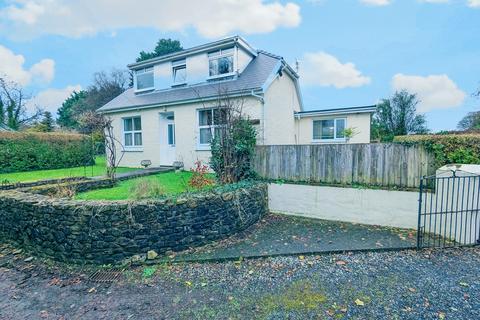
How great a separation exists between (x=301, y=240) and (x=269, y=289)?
202 centimetres

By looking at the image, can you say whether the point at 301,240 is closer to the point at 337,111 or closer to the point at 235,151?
the point at 235,151

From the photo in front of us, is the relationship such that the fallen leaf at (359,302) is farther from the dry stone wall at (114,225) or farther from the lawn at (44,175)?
the lawn at (44,175)

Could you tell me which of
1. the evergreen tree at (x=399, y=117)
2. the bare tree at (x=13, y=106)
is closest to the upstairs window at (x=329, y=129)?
the evergreen tree at (x=399, y=117)

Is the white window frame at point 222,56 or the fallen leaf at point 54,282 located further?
the white window frame at point 222,56

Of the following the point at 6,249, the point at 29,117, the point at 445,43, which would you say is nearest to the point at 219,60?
the point at 445,43

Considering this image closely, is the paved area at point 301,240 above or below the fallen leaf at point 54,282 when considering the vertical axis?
above

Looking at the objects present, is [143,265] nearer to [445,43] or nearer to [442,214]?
[442,214]

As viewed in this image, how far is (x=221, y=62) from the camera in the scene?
13.0 meters

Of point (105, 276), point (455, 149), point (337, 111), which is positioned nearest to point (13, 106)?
point (105, 276)

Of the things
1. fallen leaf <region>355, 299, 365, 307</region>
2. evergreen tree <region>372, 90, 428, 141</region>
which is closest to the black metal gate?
fallen leaf <region>355, 299, 365, 307</region>

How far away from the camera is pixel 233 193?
6203mm

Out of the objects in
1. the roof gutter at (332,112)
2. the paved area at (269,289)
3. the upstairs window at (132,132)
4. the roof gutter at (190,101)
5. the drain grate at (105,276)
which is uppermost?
the roof gutter at (190,101)

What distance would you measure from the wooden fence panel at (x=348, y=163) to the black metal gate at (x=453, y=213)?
2.20 ft

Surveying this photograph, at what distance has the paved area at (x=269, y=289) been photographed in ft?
11.1
